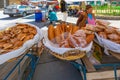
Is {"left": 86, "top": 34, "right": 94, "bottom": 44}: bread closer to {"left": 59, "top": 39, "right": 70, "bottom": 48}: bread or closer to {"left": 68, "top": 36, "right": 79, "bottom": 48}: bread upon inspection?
{"left": 68, "top": 36, "right": 79, "bottom": 48}: bread

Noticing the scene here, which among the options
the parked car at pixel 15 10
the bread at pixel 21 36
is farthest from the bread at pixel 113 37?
the parked car at pixel 15 10

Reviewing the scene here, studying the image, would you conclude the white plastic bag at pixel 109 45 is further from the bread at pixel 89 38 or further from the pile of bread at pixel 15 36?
the pile of bread at pixel 15 36

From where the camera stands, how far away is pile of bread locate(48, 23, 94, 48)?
448cm

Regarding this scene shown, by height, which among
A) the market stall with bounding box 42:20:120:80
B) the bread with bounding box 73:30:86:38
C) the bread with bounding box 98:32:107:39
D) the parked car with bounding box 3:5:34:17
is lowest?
the parked car with bounding box 3:5:34:17

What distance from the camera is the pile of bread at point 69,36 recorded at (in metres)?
4.48

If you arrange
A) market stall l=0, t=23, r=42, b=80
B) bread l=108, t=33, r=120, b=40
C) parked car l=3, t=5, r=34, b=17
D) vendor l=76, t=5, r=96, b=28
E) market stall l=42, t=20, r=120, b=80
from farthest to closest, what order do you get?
parked car l=3, t=5, r=34, b=17 → vendor l=76, t=5, r=96, b=28 → bread l=108, t=33, r=120, b=40 → market stall l=42, t=20, r=120, b=80 → market stall l=0, t=23, r=42, b=80

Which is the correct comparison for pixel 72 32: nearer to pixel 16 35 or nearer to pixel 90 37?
pixel 90 37

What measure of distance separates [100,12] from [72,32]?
77.4 feet

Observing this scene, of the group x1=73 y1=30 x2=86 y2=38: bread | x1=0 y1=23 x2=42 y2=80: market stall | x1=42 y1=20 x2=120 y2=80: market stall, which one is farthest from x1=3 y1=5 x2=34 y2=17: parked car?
x1=73 y1=30 x2=86 y2=38: bread

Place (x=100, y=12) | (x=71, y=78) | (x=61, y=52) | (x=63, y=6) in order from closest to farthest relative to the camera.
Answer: (x=61, y=52) → (x=71, y=78) → (x=63, y=6) → (x=100, y=12)

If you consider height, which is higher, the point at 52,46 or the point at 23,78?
the point at 52,46

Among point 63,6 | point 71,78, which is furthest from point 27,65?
point 63,6

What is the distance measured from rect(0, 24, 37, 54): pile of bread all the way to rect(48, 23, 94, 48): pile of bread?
39cm

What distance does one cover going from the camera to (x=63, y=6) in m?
25.1
